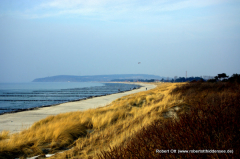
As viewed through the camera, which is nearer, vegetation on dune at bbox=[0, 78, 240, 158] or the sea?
vegetation on dune at bbox=[0, 78, 240, 158]

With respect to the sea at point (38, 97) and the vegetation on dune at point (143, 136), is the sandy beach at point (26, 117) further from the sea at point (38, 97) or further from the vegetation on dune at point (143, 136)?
the sea at point (38, 97)

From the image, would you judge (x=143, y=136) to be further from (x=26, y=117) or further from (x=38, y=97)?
(x=38, y=97)

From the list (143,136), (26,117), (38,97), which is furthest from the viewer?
(38,97)

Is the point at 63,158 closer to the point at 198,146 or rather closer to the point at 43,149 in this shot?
the point at 43,149

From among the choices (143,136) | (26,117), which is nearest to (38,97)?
(26,117)

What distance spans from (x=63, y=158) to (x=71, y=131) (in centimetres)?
264

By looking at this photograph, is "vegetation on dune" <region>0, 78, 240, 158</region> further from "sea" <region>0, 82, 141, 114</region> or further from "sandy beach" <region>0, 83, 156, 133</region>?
"sea" <region>0, 82, 141, 114</region>

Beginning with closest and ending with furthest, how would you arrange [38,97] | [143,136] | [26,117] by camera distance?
[143,136] < [26,117] < [38,97]

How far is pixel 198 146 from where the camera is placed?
307 cm

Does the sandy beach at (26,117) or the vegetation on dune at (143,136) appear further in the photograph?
the sandy beach at (26,117)

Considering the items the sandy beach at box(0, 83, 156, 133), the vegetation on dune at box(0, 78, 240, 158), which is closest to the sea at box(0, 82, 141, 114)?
the sandy beach at box(0, 83, 156, 133)

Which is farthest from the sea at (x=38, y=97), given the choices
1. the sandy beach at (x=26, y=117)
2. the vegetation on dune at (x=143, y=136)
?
the vegetation on dune at (x=143, y=136)

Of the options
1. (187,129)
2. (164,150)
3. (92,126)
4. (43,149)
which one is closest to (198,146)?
(164,150)

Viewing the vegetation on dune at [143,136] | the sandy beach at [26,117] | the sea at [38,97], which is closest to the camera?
the vegetation on dune at [143,136]
